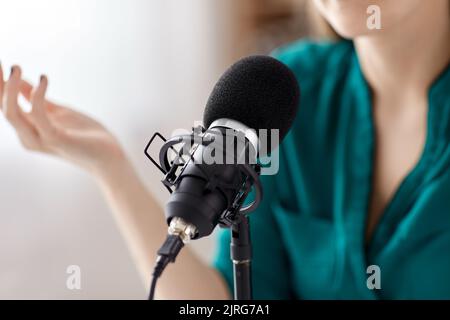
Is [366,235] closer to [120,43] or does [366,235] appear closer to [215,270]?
[215,270]

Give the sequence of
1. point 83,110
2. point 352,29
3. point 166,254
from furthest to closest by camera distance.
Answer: point 83,110, point 352,29, point 166,254

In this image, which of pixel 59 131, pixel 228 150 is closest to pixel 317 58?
pixel 59 131

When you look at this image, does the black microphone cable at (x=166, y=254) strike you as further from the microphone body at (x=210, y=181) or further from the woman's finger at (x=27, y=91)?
the woman's finger at (x=27, y=91)

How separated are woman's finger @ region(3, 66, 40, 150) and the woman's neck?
41 cm

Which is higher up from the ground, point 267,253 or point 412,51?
point 412,51

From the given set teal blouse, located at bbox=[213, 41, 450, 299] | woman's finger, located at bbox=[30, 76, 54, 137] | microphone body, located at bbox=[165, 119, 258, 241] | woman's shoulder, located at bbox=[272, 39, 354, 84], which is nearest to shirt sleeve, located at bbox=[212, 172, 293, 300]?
teal blouse, located at bbox=[213, 41, 450, 299]

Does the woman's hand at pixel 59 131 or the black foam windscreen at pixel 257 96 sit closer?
the black foam windscreen at pixel 257 96

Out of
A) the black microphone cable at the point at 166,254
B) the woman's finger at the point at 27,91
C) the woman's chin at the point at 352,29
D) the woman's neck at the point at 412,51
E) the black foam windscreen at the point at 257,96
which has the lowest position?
the black microphone cable at the point at 166,254

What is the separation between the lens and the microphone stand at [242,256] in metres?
0.45

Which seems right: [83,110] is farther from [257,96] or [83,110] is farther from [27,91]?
[257,96]

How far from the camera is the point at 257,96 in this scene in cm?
46

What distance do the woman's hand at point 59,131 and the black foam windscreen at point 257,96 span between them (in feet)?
0.81

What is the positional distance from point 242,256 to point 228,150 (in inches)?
3.7

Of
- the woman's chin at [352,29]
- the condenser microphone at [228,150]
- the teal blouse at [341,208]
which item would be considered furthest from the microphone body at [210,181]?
the teal blouse at [341,208]
